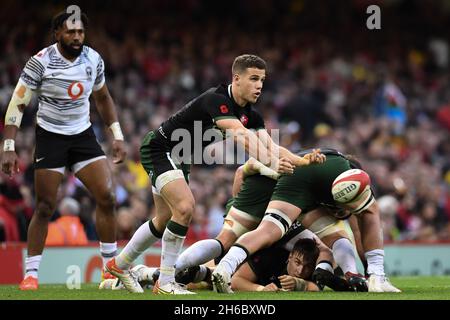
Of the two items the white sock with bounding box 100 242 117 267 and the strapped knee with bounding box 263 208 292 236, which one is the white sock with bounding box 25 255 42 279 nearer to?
the white sock with bounding box 100 242 117 267

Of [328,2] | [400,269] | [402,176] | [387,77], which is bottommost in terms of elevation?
[400,269]

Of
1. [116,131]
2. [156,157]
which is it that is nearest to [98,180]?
[116,131]

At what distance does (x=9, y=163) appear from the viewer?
8531 millimetres

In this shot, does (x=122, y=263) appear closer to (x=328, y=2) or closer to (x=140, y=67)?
(x=140, y=67)

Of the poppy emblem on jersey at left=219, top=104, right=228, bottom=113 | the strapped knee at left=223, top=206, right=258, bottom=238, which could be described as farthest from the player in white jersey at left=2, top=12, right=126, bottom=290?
the poppy emblem on jersey at left=219, top=104, right=228, bottom=113

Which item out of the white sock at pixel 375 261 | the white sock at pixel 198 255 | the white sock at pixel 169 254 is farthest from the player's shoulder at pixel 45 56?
the white sock at pixel 375 261

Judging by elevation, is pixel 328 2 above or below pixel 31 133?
above

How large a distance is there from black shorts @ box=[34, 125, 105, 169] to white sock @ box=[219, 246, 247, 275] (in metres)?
1.83

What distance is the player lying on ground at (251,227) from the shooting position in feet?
28.2

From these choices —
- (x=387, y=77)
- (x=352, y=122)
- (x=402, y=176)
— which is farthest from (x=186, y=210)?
(x=387, y=77)

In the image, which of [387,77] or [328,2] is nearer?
[387,77]

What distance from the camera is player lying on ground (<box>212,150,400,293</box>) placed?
322 inches

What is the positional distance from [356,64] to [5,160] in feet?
46.1

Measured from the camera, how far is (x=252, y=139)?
26.0 feet
